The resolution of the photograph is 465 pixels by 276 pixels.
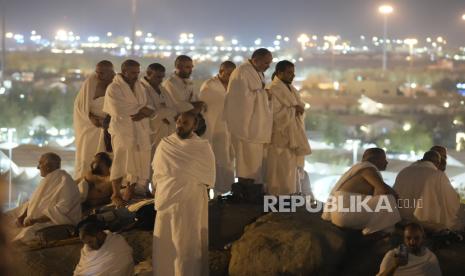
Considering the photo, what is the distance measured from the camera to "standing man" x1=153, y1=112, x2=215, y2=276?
7.29m

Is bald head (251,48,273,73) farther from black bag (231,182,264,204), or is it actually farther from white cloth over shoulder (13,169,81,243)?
white cloth over shoulder (13,169,81,243)

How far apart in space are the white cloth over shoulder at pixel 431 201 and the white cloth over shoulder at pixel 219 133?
2396 mm

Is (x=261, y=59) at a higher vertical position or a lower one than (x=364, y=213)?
higher

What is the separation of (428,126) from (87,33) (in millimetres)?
31511

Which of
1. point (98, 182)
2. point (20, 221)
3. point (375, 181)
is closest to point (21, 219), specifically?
point (20, 221)

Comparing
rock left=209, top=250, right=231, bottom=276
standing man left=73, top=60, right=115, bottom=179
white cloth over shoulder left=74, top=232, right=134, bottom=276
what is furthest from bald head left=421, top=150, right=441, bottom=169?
standing man left=73, top=60, right=115, bottom=179

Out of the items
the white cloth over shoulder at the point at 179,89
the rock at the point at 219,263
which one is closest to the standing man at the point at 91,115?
the white cloth over shoulder at the point at 179,89

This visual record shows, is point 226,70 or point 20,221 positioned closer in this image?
point 20,221

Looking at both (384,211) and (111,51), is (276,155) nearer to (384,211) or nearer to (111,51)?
(384,211)

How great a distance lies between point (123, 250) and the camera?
7.32m

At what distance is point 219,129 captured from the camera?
964cm

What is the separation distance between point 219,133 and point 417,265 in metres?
3.61

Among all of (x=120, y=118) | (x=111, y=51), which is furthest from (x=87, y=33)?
(x=120, y=118)

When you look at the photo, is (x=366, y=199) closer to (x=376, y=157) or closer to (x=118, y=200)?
(x=376, y=157)
